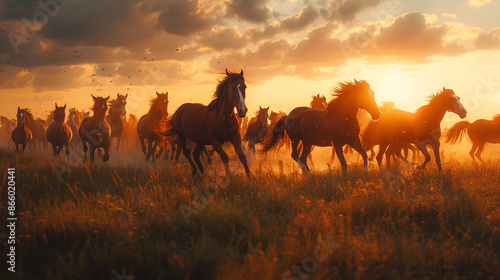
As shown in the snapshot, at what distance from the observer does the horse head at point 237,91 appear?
7.55 meters

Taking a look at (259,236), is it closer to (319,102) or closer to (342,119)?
(342,119)

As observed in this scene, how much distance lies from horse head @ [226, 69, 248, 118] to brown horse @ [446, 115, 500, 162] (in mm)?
10089

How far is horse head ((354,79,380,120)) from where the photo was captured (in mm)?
9180

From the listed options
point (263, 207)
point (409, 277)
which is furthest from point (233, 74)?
point (409, 277)

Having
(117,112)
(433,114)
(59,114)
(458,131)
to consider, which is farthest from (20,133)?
(458,131)

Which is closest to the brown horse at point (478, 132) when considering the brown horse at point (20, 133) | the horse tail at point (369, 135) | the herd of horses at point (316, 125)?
the herd of horses at point (316, 125)

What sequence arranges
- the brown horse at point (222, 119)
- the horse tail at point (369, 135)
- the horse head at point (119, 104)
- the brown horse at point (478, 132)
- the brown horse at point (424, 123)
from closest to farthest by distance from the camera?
the brown horse at point (222, 119) < the brown horse at point (424, 123) < the horse tail at point (369, 135) < the brown horse at point (478, 132) < the horse head at point (119, 104)

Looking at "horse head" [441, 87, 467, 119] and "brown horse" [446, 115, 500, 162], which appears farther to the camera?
"brown horse" [446, 115, 500, 162]

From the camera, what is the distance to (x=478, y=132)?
14.1 meters

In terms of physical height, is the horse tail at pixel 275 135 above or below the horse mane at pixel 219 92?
below

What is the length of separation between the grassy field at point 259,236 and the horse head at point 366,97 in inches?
126

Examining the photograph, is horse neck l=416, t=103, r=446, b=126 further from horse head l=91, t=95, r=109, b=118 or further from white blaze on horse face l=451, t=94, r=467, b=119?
horse head l=91, t=95, r=109, b=118

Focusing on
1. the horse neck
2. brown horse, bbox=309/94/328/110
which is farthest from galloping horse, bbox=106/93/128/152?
the horse neck

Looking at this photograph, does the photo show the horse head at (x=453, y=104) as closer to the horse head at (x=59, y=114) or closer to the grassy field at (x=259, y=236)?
the grassy field at (x=259, y=236)
